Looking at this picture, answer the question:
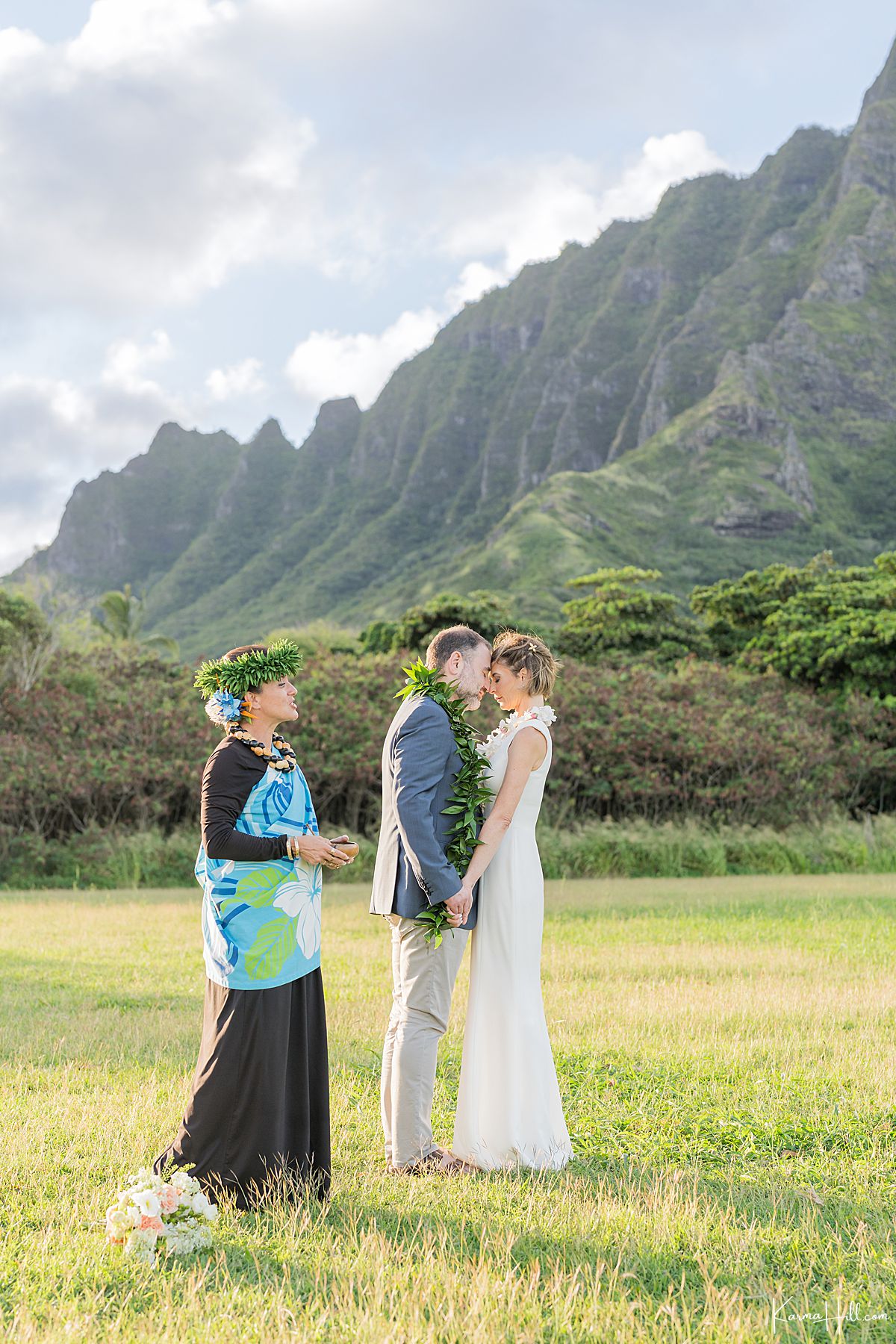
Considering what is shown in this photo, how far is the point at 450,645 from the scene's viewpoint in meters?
4.51

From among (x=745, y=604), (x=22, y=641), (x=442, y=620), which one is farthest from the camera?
(x=442, y=620)

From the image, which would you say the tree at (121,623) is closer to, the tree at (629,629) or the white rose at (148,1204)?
the tree at (629,629)

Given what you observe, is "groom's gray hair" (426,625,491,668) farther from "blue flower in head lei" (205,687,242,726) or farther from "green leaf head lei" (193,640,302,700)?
"blue flower in head lei" (205,687,242,726)

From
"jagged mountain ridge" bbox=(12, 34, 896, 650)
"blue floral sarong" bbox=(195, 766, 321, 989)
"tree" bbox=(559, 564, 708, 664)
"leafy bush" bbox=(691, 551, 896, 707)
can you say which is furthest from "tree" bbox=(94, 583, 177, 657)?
"blue floral sarong" bbox=(195, 766, 321, 989)

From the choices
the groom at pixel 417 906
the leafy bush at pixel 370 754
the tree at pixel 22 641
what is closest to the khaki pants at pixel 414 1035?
the groom at pixel 417 906

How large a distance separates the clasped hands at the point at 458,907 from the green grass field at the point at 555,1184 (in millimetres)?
985

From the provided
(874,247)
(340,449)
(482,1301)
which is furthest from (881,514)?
(340,449)

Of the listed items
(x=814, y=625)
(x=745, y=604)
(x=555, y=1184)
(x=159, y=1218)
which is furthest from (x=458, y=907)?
(x=745, y=604)

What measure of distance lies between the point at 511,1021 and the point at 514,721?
4.17 ft

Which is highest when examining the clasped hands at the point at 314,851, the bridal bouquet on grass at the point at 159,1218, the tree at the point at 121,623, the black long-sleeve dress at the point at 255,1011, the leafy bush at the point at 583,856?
the tree at the point at 121,623

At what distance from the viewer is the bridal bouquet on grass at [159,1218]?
3.28 meters

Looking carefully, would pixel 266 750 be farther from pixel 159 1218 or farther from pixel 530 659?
pixel 159 1218

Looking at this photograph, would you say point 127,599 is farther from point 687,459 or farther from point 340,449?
point 340,449

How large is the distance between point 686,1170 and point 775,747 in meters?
13.9
